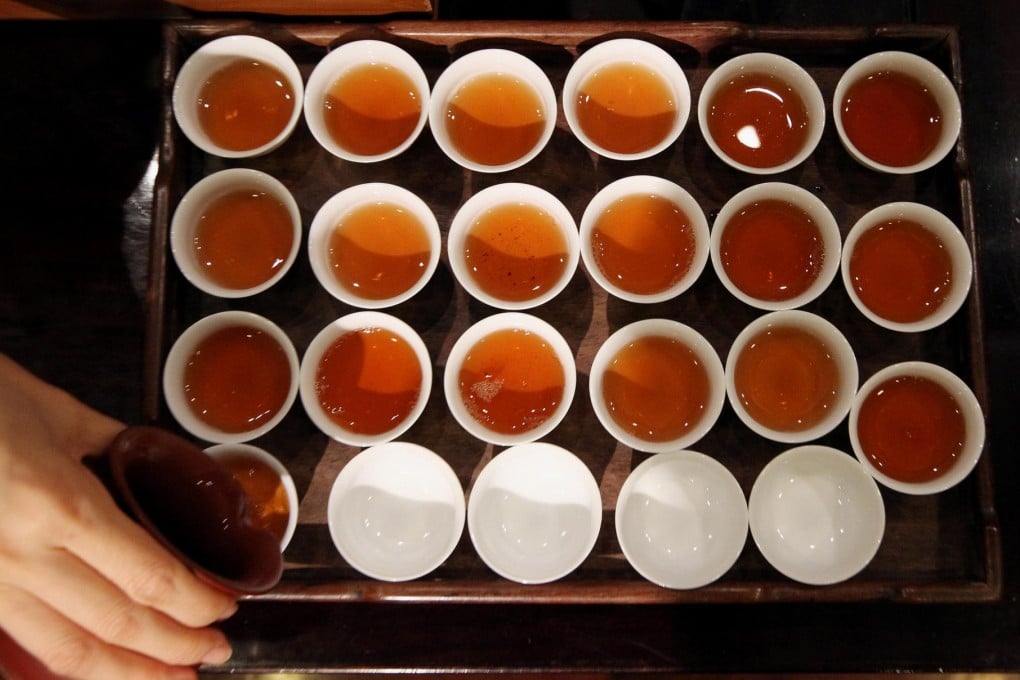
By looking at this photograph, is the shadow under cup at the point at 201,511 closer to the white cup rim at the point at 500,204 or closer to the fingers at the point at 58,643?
the fingers at the point at 58,643

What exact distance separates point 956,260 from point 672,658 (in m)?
1.15

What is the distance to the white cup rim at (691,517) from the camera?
5.31 feet

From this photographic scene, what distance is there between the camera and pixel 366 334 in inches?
69.0

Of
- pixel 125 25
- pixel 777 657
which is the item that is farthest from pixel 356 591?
pixel 125 25

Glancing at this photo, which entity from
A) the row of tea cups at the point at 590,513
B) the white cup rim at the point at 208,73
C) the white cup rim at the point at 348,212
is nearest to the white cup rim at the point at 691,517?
the row of tea cups at the point at 590,513

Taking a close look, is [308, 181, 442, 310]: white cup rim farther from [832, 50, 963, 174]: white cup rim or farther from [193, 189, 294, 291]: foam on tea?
[832, 50, 963, 174]: white cup rim

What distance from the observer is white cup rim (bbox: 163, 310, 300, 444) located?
1.63 m

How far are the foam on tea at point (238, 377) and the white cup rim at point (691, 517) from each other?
33.3 inches

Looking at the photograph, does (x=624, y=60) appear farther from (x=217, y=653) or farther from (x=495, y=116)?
(x=217, y=653)

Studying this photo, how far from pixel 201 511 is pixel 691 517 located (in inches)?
41.9

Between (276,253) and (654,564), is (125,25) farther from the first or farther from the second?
(654,564)

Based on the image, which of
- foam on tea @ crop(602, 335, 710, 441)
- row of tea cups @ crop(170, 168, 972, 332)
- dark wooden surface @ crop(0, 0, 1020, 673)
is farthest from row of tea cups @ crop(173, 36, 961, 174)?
foam on tea @ crop(602, 335, 710, 441)

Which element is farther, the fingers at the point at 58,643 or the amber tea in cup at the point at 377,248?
the amber tea in cup at the point at 377,248

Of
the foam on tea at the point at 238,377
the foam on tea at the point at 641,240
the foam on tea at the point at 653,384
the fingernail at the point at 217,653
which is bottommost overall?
the fingernail at the point at 217,653
